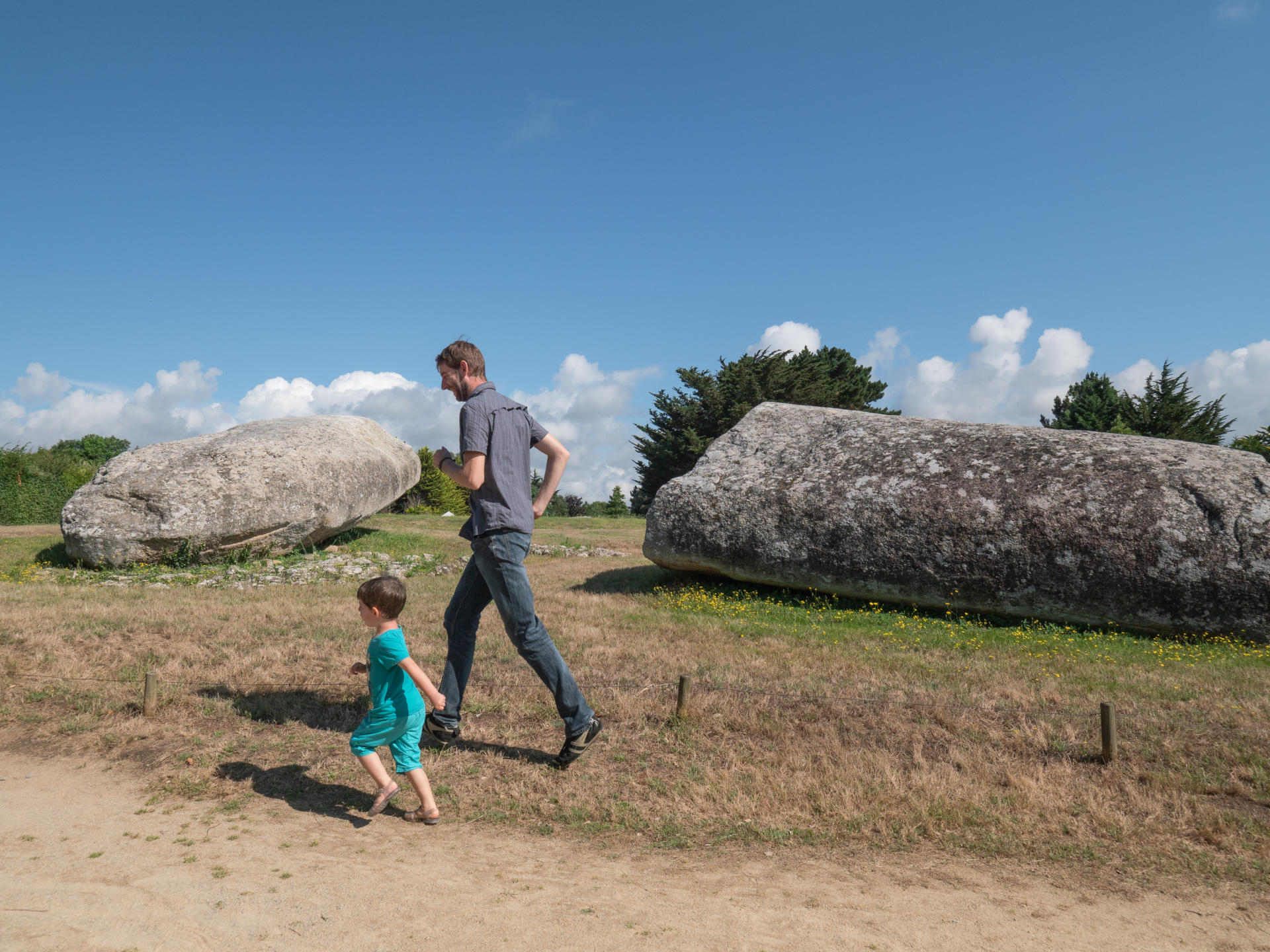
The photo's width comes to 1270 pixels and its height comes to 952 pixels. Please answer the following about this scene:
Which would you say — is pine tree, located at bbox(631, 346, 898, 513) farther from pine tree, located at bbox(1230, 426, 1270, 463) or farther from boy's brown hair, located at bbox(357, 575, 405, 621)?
boy's brown hair, located at bbox(357, 575, 405, 621)

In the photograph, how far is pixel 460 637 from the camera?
5.70 metres

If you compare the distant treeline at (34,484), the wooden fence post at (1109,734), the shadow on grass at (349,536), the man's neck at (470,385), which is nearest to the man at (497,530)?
the man's neck at (470,385)

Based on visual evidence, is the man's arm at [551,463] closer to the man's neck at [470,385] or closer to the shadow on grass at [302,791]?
the man's neck at [470,385]

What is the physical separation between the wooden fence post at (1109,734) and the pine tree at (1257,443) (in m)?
12.4

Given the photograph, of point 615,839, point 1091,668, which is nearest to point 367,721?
point 615,839

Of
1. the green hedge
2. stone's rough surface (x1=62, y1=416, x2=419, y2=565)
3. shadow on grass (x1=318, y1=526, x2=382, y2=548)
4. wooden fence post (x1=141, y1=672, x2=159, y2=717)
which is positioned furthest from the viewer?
the green hedge

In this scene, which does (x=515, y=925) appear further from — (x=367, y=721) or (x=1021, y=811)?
(x=1021, y=811)

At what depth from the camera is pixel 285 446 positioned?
1548cm

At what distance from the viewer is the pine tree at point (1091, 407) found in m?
33.5

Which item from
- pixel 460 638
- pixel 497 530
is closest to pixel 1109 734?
pixel 497 530

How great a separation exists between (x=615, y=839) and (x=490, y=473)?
2.42m

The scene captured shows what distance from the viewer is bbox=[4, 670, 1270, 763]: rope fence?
20.6 feet

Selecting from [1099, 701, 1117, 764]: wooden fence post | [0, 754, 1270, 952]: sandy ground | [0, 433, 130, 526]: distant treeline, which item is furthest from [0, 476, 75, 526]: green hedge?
[1099, 701, 1117, 764]: wooden fence post

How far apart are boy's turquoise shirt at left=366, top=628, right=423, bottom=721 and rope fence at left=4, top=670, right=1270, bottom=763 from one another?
2370 millimetres
